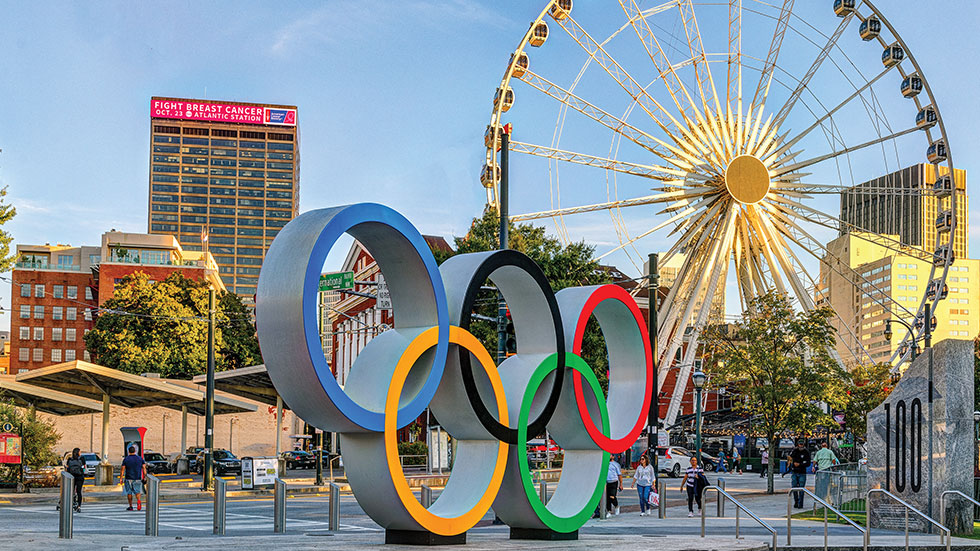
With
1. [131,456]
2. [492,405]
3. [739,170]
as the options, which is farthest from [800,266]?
[492,405]

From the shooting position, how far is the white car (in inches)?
2000

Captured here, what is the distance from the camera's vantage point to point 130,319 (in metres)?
81.2

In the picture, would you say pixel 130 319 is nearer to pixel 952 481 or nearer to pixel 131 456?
pixel 131 456

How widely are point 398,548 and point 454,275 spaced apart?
4.31 metres

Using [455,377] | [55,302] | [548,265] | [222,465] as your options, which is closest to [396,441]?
[455,377]

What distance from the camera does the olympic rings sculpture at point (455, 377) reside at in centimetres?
1424

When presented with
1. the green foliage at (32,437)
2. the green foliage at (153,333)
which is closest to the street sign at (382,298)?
the green foliage at (32,437)

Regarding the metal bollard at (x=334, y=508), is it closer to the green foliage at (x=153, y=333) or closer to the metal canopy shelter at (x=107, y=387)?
the metal canopy shelter at (x=107, y=387)

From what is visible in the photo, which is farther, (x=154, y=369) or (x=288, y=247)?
(x=154, y=369)

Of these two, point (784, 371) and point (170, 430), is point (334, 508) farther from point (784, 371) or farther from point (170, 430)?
point (170, 430)

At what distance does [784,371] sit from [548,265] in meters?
14.1

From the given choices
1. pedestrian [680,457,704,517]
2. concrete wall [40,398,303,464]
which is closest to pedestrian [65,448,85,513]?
pedestrian [680,457,704,517]

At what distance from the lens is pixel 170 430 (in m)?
73.8

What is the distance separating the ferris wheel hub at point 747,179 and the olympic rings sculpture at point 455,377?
31.8 m
